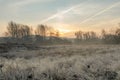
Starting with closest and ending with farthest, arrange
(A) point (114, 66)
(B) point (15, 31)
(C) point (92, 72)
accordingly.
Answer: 1. (C) point (92, 72)
2. (A) point (114, 66)
3. (B) point (15, 31)

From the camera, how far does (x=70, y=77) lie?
25.0 ft

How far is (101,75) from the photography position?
26.6 ft

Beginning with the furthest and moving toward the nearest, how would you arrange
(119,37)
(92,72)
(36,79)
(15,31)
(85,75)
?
(15,31) → (119,37) → (92,72) → (85,75) → (36,79)

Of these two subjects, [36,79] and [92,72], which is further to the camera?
[92,72]

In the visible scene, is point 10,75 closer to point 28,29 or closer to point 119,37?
point 119,37

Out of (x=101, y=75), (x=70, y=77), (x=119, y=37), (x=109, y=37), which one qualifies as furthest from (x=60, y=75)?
(x=109, y=37)

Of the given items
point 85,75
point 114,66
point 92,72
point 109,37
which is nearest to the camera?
point 85,75

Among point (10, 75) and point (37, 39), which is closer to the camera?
point (10, 75)

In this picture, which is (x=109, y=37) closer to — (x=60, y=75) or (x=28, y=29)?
(x=28, y=29)

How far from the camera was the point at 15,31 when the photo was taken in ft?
383

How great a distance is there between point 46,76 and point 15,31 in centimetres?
11169

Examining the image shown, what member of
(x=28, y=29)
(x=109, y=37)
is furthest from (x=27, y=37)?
(x=109, y=37)

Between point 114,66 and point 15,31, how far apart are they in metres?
111

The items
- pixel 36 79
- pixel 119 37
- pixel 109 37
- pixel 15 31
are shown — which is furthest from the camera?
pixel 15 31
